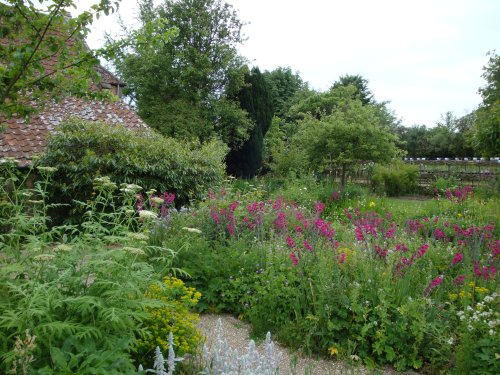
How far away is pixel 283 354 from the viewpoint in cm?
368

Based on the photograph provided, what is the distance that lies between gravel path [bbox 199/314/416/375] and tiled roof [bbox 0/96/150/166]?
14.9ft

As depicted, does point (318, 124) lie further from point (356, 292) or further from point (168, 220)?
point (356, 292)

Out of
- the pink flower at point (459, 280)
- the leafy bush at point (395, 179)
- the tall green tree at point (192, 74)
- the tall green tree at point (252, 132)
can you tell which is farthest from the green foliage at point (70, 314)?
the tall green tree at point (252, 132)

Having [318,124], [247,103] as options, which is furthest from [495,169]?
[247,103]

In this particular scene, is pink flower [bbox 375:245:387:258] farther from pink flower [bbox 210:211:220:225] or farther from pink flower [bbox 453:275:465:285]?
pink flower [bbox 210:211:220:225]

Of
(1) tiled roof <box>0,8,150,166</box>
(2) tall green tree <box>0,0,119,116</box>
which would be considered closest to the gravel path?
(2) tall green tree <box>0,0,119,116</box>

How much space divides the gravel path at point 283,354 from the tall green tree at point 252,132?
16.4 meters

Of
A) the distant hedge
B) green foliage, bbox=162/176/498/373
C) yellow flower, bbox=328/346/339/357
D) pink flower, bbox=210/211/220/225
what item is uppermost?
the distant hedge

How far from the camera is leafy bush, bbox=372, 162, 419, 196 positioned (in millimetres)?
17609

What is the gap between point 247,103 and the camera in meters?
20.5

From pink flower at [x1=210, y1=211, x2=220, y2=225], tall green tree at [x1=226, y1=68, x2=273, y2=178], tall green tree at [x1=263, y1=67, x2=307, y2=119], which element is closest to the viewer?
pink flower at [x1=210, y1=211, x2=220, y2=225]

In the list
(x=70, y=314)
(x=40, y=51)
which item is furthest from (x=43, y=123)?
(x=70, y=314)

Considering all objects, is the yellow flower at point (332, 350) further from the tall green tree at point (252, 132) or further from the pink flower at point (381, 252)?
the tall green tree at point (252, 132)

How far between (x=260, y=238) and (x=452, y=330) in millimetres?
2587
